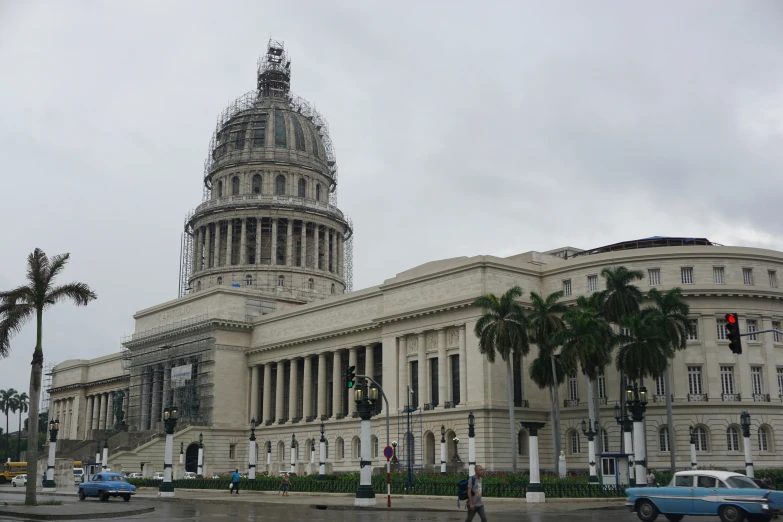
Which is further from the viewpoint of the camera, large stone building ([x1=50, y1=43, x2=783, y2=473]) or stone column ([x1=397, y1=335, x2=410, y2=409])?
stone column ([x1=397, y1=335, x2=410, y2=409])

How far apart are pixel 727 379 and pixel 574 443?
1294 centimetres

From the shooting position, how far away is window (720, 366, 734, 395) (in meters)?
67.0

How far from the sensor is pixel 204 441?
314 feet

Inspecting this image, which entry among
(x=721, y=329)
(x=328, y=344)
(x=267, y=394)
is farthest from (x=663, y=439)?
(x=267, y=394)

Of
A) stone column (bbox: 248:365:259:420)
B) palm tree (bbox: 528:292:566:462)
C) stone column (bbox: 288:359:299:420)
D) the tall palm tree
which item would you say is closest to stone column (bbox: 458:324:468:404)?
palm tree (bbox: 528:292:566:462)

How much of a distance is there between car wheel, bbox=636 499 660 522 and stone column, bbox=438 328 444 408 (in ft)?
135

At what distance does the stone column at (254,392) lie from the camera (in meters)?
99.7

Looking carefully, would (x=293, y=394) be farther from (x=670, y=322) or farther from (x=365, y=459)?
(x=365, y=459)

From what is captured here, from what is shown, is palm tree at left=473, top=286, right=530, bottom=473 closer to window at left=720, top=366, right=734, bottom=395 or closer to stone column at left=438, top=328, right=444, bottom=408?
stone column at left=438, top=328, right=444, bottom=408

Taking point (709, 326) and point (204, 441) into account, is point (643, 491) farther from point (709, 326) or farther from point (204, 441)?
point (204, 441)

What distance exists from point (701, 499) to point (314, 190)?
322 feet

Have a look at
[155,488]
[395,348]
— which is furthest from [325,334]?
[155,488]

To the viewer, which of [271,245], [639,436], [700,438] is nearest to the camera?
[639,436]

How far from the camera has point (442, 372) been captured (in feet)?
241
